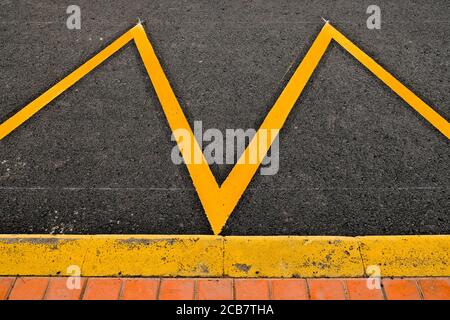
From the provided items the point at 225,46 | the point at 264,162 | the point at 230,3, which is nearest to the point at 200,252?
the point at 264,162

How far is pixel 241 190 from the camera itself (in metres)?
3.30

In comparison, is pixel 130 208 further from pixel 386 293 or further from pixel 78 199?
pixel 386 293

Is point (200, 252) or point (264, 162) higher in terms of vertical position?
point (264, 162)

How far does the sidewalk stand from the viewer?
259 centimetres

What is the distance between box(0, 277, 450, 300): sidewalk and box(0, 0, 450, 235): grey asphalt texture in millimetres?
439

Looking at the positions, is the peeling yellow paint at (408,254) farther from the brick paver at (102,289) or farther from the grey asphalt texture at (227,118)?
the brick paver at (102,289)

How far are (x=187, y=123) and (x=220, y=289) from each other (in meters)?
1.78

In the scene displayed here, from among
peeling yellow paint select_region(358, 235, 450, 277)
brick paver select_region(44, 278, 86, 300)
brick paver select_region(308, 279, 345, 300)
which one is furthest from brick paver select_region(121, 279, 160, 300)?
peeling yellow paint select_region(358, 235, 450, 277)

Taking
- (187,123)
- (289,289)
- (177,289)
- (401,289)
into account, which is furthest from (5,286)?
(401,289)

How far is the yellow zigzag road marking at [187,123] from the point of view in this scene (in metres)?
3.28

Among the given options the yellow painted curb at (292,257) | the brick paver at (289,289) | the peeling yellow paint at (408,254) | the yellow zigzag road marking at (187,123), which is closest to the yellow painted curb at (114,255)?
the yellow painted curb at (292,257)

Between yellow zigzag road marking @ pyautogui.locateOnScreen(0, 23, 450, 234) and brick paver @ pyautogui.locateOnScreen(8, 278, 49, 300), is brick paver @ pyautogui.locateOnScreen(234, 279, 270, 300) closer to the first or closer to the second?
yellow zigzag road marking @ pyautogui.locateOnScreen(0, 23, 450, 234)

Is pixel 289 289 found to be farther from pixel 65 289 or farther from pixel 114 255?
pixel 65 289

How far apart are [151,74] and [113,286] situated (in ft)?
8.38
